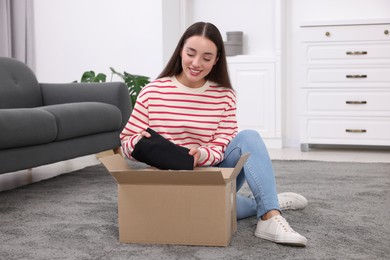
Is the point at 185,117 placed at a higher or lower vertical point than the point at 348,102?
higher

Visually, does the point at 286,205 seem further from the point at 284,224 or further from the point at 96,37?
the point at 96,37

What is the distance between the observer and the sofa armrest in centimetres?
358

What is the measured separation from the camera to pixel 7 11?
5.07 metres

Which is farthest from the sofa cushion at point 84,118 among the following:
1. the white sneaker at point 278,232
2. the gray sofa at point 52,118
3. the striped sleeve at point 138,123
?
the white sneaker at point 278,232

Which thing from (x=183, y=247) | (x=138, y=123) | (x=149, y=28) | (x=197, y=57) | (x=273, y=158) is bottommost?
(x=273, y=158)

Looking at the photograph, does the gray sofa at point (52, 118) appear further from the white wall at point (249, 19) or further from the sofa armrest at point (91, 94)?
the white wall at point (249, 19)

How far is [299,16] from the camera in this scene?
4.96m

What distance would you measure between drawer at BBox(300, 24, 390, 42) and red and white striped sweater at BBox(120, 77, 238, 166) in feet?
8.97

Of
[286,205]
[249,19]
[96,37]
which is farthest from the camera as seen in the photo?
[96,37]

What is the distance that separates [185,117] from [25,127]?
3.64 feet

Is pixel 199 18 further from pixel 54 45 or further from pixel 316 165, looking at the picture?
pixel 316 165

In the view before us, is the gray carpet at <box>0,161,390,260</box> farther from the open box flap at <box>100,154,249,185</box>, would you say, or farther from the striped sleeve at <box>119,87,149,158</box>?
the striped sleeve at <box>119,87,149,158</box>

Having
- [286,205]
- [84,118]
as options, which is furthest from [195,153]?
[84,118]

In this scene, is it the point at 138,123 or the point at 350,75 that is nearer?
the point at 138,123
